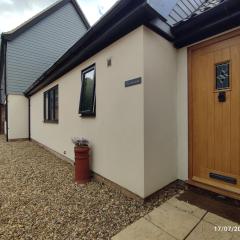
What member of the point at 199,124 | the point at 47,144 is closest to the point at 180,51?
the point at 199,124

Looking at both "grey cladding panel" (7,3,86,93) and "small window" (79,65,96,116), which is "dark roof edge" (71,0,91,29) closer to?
"grey cladding panel" (7,3,86,93)

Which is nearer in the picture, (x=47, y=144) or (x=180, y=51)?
(x=180, y=51)

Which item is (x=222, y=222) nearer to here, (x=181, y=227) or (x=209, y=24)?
(x=181, y=227)

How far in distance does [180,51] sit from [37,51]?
1058cm

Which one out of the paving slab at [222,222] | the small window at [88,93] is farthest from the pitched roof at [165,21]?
the paving slab at [222,222]

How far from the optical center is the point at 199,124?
3041 mm

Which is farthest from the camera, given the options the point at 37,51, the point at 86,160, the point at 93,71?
the point at 37,51

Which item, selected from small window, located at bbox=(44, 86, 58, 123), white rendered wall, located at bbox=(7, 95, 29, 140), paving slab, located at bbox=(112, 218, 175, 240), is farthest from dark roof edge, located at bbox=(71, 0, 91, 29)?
paving slab, located at bbox=(112, 218, 175, 240)

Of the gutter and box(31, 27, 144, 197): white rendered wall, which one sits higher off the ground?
the gutter

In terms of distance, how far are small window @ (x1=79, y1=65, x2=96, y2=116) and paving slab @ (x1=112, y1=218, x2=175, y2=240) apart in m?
2.36

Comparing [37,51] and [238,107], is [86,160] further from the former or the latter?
[37,51]

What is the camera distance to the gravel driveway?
2215 mm

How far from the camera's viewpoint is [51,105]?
7.31 meters

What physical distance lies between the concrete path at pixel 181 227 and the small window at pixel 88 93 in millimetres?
2348
